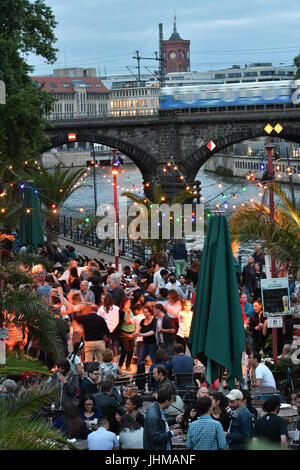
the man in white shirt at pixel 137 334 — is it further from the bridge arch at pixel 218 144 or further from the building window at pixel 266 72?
the building window at pixel 266 72

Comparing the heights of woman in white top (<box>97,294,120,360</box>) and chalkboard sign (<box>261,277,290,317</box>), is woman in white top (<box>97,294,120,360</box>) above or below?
below

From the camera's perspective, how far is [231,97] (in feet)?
169

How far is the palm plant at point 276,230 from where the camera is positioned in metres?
11.6

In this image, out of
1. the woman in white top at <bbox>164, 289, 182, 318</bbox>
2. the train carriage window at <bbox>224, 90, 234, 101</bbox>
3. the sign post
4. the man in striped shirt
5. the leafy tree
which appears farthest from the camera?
the train carriage window at <bbox>224, 90, 234, 101</bbox>

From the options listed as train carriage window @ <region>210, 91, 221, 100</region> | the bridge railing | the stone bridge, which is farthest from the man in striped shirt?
train carriage window @ <region>210, 91, 221, 100</region>

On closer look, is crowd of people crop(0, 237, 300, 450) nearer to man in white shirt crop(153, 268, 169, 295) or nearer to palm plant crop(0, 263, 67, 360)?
man in white shirt crop(153, 268, 169, 295)

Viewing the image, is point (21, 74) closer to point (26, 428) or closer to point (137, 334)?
point (137, 334)

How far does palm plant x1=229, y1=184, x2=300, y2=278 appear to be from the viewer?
456 inches

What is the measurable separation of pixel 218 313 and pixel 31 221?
27.9 ft

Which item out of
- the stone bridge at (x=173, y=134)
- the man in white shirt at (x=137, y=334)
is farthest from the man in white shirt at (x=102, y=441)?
the stone bridge at (x=173, y=134)

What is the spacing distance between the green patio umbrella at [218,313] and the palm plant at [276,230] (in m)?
2.83

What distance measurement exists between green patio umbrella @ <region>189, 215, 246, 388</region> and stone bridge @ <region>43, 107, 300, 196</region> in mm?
41680
